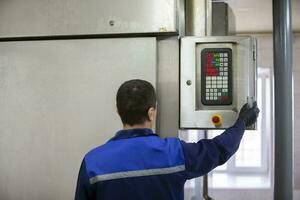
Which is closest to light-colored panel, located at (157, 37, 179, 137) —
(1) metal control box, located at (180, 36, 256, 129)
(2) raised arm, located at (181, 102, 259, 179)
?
(1) metal control box, located at (180, 36, 256, 129)

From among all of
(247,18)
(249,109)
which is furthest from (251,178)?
(249,109)

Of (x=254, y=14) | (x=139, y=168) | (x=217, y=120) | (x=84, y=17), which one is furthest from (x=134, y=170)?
(x=254, y=14)

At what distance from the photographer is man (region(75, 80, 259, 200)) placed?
94cm

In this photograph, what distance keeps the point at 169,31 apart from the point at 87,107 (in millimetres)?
443

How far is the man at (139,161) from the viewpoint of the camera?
0.94m

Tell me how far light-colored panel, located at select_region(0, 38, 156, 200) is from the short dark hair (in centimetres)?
27

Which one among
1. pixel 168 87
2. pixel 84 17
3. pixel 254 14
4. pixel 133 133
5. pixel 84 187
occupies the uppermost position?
pixel 254 14

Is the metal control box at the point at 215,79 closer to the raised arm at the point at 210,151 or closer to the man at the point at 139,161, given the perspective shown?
the raised arm at the point at 210,151

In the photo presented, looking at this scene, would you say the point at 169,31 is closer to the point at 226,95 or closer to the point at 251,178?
the point at 226,95

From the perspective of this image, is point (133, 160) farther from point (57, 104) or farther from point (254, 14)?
point (254, 14)

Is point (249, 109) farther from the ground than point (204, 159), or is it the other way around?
point (249, 109)

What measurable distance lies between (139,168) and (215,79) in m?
0.49

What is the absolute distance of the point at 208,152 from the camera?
39.8 inches

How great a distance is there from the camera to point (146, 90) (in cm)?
99
